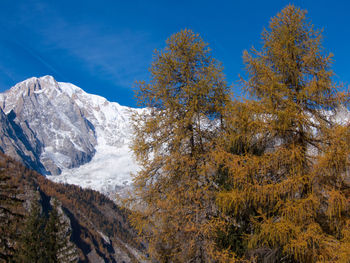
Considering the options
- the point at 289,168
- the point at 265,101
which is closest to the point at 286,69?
the point at 265,101

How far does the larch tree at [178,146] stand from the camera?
30.1 feet

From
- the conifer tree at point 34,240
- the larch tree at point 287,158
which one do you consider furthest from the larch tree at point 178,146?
the conifer tree at point 34,240

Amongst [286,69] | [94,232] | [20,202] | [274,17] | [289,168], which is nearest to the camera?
[289,168]

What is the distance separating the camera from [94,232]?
171750mm

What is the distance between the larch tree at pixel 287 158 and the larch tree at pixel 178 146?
2.50ft

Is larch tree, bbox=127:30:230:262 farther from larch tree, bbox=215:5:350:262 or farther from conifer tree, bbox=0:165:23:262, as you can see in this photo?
conifer tree, bbox=0:165:23:262

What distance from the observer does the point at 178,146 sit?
976 cm

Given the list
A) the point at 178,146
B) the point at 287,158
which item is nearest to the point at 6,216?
the point at 178,146

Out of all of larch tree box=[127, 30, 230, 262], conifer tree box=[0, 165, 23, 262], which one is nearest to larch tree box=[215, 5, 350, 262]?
larch tree box=[127, 30, 230, 262]

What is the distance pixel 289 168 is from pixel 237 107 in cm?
227

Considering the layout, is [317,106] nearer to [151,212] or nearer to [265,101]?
[265,101]

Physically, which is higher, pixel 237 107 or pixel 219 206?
pixel 237 107

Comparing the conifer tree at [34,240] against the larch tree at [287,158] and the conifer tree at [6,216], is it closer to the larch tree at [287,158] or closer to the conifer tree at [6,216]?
the conifer tree at [6,216]

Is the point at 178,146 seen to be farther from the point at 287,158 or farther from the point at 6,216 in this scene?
the point at 6,216
